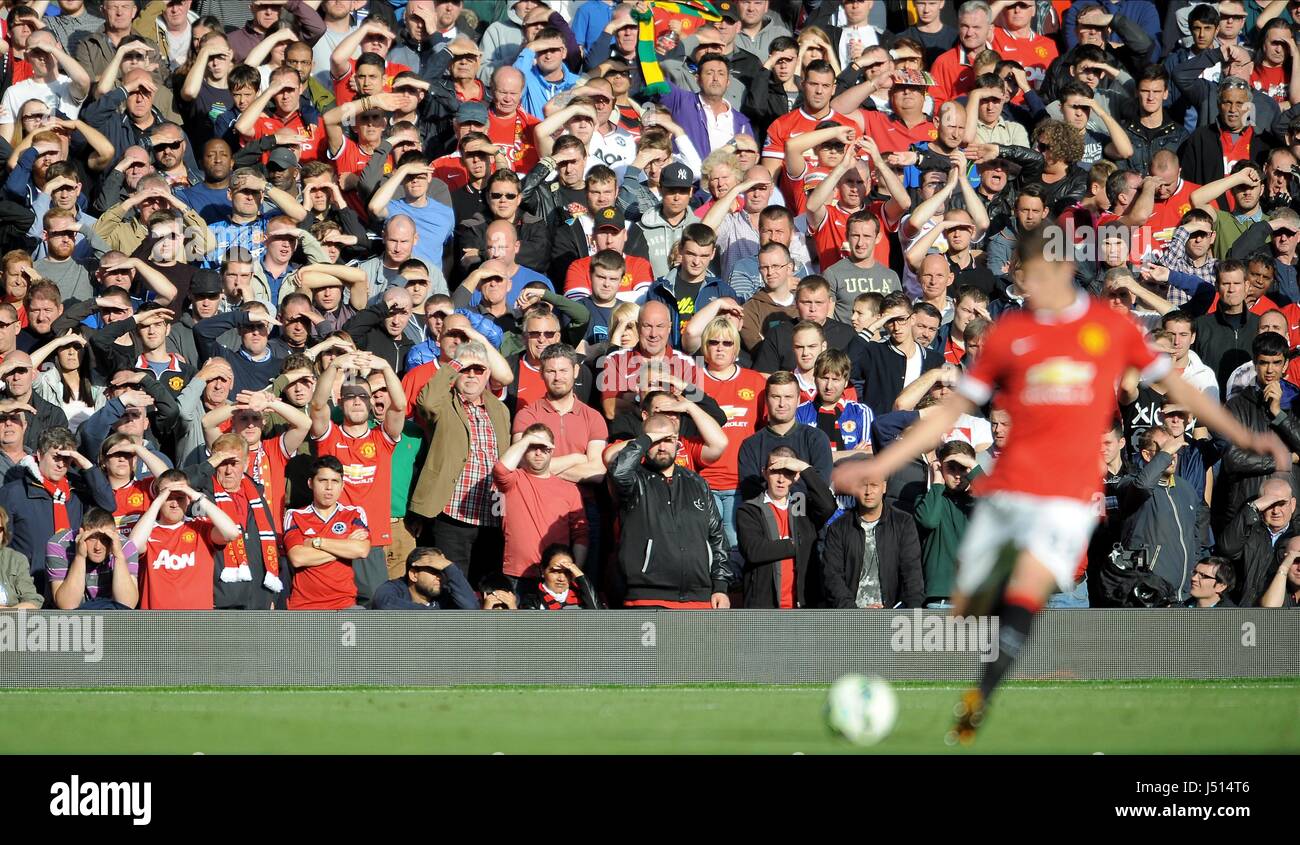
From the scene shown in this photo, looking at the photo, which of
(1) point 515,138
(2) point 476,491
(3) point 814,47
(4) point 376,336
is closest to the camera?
(2) point 476,491

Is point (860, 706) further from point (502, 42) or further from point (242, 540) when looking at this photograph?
point (502, 42)

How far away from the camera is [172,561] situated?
11664mm

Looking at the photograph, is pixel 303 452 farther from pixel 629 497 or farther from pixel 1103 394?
pixel 1103 394

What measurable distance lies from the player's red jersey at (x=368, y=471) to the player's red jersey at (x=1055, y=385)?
19.4 ft

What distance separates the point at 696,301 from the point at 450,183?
109 inches

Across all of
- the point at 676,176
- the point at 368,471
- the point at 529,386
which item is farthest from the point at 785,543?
the point at 676,176

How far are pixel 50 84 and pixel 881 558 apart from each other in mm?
8703

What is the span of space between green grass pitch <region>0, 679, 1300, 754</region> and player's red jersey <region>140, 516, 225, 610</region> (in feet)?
2.22

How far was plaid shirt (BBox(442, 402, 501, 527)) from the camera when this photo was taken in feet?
40.7

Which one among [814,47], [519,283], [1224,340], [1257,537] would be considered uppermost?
[814,47]

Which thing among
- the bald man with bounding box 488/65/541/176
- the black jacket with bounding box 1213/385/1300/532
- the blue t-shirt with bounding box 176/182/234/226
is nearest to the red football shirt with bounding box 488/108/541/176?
the bald man with bounding box 488/65/541/176

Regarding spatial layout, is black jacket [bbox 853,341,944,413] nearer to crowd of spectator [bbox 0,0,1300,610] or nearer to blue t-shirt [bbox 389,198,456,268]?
crowd of spectator [bbox 0,0,1300,610]

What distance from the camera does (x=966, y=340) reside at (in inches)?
519

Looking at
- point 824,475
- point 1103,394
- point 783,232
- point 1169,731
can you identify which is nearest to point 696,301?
point 783,232
